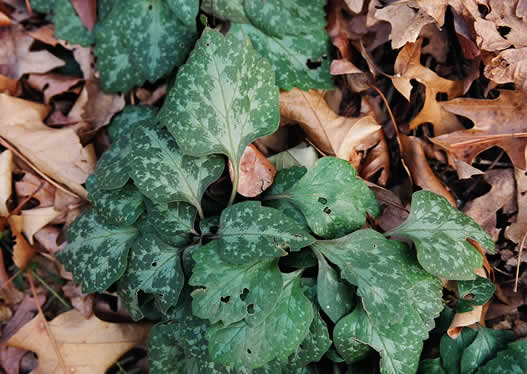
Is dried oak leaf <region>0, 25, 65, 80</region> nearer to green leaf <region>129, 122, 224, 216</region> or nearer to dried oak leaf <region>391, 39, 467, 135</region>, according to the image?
green leaf <region>129, 122, 224, 216</region>

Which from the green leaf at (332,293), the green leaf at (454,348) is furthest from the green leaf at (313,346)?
the green leaf at (454,348)

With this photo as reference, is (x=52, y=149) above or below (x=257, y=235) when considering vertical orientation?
above

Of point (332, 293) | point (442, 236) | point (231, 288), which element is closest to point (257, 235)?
point (231, 288)

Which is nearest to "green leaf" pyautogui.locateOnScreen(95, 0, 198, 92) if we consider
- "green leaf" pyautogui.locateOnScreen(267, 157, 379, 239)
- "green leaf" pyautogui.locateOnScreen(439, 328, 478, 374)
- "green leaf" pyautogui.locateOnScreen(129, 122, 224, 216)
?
"green leaf" pyautogui.locateOnScreen(129, 122, 224, 216)

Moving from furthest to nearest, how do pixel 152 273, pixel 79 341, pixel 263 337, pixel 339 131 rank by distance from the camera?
1. pixel 79 341
2. pixel 339 131
3. pixel 152 273
4. pixel 263 337

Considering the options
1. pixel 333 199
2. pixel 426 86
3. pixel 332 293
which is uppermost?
pixel 426 86

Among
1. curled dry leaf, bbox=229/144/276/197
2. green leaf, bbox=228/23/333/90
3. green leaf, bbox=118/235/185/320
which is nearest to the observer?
green leaf, bbox=118/235/185/320

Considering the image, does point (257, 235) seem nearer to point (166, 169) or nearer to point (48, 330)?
point (166, 169)

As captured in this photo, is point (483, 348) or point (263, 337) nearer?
point (263, 337)
